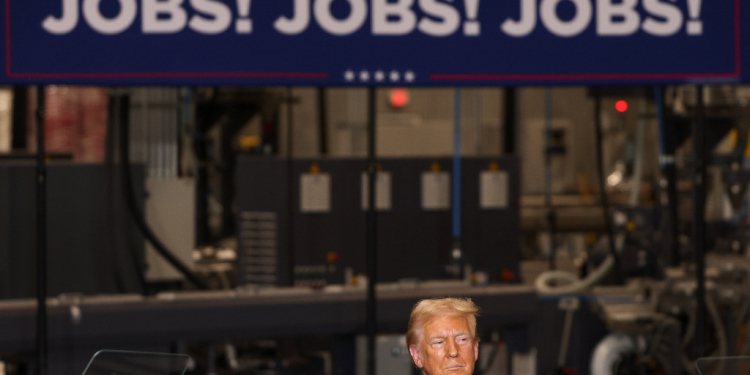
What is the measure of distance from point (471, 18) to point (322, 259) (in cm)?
123

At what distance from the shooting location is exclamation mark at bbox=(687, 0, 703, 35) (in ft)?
11.3

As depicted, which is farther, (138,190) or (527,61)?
(138,190)

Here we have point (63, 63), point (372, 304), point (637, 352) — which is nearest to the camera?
point (63, 63)

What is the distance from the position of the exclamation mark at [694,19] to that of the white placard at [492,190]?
1040 mm

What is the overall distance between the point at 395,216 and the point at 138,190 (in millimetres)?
1080

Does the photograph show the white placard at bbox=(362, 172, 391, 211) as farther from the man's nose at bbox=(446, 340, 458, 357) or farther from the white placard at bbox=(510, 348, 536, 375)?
the man's nose at bbox=(446, 340, 458, 357)

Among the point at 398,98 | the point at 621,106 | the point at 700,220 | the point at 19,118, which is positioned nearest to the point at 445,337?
the point at 700,220

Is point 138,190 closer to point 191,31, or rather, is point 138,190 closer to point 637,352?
point 191,31

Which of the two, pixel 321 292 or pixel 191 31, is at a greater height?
pixel 191 31

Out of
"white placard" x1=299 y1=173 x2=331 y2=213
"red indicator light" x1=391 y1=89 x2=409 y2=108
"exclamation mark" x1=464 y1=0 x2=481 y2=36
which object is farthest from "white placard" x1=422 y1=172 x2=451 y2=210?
"red indicator light" x1=391 y1=89 x2=409 y2=108

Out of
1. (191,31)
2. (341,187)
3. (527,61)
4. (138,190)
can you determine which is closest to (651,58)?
(527,61)

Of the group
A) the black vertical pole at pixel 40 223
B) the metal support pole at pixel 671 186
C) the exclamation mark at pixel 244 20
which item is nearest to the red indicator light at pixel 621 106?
the metal support pole at pixel 671 186

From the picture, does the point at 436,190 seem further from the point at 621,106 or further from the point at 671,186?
the point at 621,106

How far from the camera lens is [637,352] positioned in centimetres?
422
